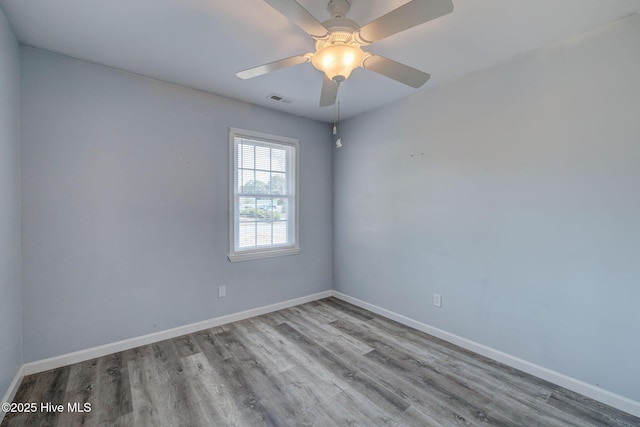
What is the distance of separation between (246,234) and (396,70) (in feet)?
8.00

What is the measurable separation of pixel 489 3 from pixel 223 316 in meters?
3.56

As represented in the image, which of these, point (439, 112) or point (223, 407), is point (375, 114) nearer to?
point (439, 112)

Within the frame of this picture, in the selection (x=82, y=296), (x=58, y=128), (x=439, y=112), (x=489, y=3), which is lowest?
(x=82, y=296)

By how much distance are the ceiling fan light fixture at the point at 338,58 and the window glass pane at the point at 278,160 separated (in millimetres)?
2054

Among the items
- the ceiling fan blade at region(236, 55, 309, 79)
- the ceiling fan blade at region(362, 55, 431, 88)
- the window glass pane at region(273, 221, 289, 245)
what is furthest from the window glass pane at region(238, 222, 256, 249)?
the ceiling fan blade at region(362, 55, 431, 88)

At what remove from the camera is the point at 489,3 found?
171 cm

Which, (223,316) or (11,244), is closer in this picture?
(11,244)

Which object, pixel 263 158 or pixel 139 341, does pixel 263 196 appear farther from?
pixel 139 341

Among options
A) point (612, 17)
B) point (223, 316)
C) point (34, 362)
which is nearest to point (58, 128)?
point (34, 362)

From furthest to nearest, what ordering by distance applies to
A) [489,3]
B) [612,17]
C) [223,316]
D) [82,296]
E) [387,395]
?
[223,316] → [82,296] → [387,395] → [612,17] → [489,3]

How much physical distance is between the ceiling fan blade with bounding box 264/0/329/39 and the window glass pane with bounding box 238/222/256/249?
2.37 metres

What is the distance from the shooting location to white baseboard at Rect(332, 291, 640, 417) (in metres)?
1.89

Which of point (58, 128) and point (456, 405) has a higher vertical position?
point (58, 128)

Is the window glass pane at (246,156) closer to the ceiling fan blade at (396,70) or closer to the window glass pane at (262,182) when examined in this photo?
the window glass pane at (262,182)
